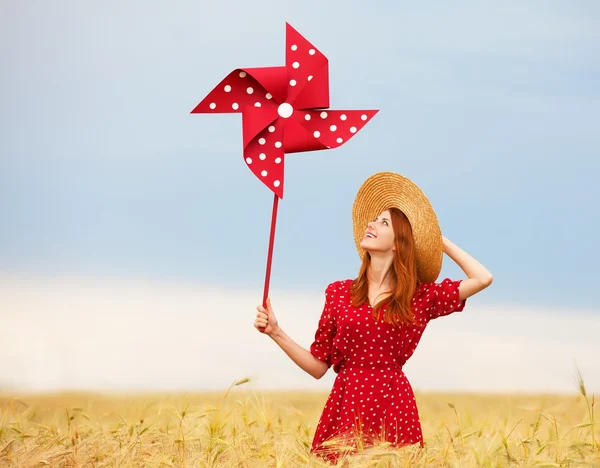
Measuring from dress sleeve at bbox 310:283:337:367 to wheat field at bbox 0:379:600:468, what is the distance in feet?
1.11

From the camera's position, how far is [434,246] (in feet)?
16.2

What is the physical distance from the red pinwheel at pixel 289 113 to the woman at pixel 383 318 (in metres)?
0.42

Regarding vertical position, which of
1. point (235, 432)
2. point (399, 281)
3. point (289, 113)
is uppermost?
point (289, 113)

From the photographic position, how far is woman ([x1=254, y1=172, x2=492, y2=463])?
479 centimetres

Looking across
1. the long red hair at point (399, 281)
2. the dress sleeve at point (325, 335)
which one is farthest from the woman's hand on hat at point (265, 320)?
the long red hair at point (399, 281)

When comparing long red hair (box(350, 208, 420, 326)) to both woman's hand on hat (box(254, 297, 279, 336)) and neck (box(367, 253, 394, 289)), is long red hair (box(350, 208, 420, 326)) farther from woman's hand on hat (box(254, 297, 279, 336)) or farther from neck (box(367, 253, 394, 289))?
woman's hand on hat (box(254, 297, 279, 336))

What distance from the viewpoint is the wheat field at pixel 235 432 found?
184 inches

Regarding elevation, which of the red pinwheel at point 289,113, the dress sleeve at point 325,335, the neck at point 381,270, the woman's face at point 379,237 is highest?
the red pinwheel at point 289,113

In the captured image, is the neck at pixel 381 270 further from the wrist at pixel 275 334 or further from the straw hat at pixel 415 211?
the wrist at pixel 275 334

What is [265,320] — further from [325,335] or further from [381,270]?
[381,270]

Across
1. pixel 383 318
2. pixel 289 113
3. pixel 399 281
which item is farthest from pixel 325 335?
pixel 289 113

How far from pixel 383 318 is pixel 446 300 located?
358mm

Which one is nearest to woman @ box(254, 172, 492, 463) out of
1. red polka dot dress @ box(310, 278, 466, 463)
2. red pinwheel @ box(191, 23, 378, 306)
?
red polka dot dress @ box(310, 278, 466, 463)

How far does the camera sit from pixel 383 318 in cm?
481
